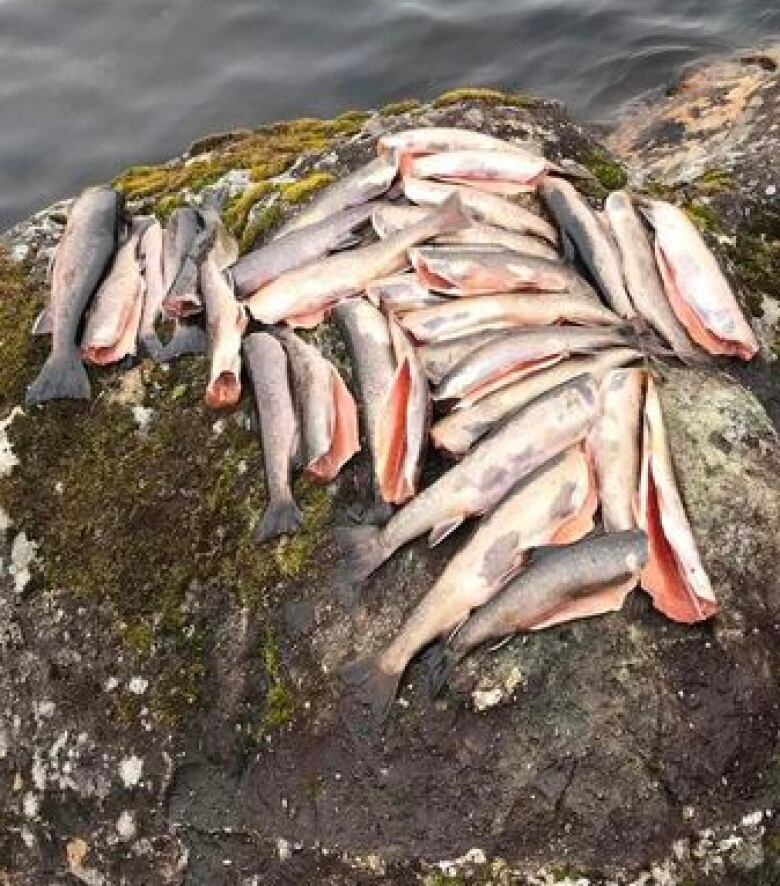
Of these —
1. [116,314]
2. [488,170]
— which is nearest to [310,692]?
[116,314]

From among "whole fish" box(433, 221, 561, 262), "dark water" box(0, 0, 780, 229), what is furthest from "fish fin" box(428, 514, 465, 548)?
"dark water" box(0, 0, 780, 229)

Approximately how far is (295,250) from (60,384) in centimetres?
120

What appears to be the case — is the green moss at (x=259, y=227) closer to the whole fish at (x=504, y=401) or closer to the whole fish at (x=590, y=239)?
the whole fish at (x=590, y=239)

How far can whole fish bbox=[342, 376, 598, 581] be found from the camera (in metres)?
4.98

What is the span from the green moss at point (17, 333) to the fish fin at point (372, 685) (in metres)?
2.20

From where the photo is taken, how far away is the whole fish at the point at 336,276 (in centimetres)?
592

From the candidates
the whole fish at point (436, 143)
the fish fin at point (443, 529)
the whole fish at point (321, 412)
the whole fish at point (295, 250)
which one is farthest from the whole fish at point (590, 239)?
the fish fin at point (443, 529)

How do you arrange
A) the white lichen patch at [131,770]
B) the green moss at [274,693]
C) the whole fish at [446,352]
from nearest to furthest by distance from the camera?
1. the green moss at [274,693]
2. the white lichen patch at [131,770]
3. the whole fish at [446,352]

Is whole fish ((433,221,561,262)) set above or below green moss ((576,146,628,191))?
above

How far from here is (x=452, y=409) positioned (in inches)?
210

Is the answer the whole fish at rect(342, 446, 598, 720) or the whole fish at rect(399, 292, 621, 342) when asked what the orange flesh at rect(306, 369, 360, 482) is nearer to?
the whole fish at rect(399, 292, 621, 342)

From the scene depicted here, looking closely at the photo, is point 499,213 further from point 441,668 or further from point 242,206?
point 441,668

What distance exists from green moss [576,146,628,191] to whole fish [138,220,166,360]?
2.23 meters

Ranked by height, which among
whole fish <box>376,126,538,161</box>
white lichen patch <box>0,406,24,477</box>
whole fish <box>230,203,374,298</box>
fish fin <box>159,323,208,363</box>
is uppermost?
whole fish <box>376,126,538,161</box>
